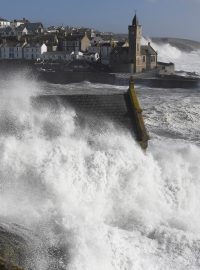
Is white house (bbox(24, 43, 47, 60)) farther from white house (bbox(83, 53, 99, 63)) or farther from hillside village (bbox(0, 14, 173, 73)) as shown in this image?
white house (bbox(83, 53, 99, 63))

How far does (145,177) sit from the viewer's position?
1165 cm

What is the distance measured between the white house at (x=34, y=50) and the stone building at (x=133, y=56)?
14748mm

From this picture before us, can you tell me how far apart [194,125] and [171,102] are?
372 inches

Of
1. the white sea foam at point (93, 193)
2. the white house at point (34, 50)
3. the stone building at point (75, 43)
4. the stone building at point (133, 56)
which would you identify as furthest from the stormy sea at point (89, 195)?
the stone building at point (75, 43)

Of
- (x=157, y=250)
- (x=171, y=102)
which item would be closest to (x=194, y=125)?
(x=171, y=102)

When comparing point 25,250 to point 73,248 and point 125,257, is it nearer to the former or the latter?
point 73,248

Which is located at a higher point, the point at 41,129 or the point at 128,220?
the point at 41,129

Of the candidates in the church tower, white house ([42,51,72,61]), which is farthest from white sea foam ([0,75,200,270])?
white house ([42,51,72,61])

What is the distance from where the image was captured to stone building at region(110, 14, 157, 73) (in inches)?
2376

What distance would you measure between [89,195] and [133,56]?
5183 centimetres

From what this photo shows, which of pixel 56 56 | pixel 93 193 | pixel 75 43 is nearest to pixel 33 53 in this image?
pixel 56 56

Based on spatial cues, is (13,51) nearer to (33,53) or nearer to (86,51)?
(33,53)

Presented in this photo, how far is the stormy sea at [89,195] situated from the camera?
870 cm

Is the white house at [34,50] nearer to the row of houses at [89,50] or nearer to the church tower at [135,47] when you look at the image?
the row of houses at [89,50]
